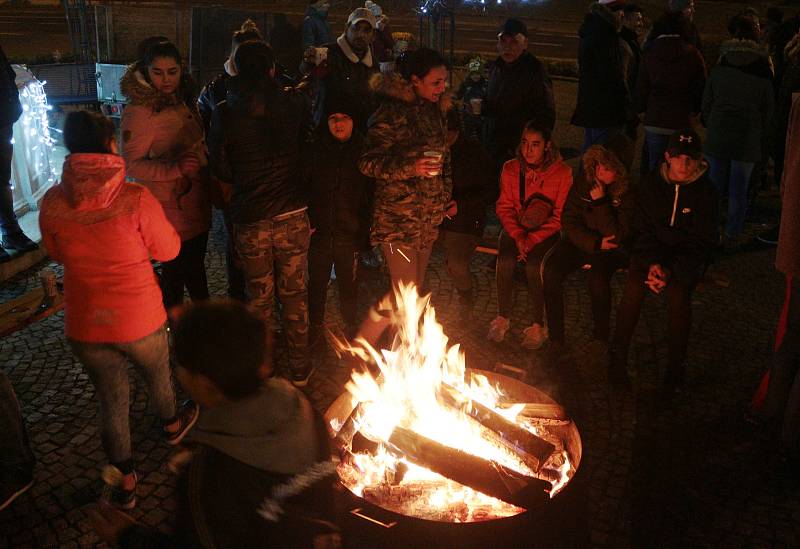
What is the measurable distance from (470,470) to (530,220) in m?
2.90

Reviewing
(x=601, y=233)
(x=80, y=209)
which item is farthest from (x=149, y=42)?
(x=601, y=233)

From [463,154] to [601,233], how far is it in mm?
1217

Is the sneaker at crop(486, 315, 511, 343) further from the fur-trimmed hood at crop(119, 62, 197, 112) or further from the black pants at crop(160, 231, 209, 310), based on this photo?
the fur-trimmed hood at crop(119, 62, 197, 112)

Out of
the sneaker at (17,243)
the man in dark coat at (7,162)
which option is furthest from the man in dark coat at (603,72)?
the sneaker at (17,243)

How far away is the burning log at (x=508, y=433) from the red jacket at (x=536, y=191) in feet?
7.62

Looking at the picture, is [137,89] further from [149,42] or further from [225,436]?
[225,436]

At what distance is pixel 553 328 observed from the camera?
5.49 meters

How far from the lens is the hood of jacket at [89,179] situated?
3.22 meters

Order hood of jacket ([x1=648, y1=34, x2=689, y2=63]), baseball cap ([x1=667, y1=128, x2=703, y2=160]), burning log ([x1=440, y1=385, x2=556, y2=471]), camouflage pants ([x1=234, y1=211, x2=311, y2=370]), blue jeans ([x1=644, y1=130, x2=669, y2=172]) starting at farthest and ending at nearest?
blue jeans ([x1=644, y1=130, x2=669, y2=172]), hood of jacket ([x1=648, y1=34, x2=689, y2=63]), baseball cap ([x1=667, y1=128, x2=703, y2=160]), camouflage pants ([x1=234, y1=211, x2=311, y2=370]), burning log ([x1=440, y1=385, x2=556, y2=471])

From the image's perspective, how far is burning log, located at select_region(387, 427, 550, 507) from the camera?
3037mm

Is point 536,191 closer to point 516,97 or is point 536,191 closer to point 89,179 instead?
point 516,97

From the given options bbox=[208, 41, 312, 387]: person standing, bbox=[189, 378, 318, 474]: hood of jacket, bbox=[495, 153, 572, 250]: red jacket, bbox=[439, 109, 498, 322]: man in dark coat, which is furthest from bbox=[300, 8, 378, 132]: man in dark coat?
bbox=[189, 378, 318, 474]: hood of jacket

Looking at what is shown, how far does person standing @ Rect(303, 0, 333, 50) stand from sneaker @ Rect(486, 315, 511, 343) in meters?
5.86

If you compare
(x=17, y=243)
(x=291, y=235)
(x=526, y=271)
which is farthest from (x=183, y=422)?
(x=17, y=243)
